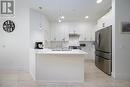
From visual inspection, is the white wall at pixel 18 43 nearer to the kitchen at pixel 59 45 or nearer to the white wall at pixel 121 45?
the kitchen at pixel 59 45

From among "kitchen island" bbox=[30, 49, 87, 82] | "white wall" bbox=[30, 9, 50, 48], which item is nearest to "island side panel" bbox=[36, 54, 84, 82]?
"kitchen island" bbox=[30, 49, 87, 82]

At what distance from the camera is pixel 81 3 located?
20.6ft

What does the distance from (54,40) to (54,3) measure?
4.44 metres

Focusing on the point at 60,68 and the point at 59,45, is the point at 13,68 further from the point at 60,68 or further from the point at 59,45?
the point at 59,45

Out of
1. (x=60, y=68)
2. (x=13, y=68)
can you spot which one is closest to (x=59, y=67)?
(x=60, y=68)

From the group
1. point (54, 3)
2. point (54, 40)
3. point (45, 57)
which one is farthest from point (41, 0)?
point (54, 40)

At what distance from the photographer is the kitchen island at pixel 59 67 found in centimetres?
500

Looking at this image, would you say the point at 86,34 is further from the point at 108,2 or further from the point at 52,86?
the point at 52,86

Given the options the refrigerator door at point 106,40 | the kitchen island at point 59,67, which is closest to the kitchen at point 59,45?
the kitchen island at point 59,67

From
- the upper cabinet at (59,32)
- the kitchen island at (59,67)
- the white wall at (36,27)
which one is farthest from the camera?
the upper cabinet at (59,32)

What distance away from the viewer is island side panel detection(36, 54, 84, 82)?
16.4ft

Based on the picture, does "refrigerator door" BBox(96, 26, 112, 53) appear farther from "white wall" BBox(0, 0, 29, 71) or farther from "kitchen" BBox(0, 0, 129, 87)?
A: "white wall" BBox(0, 0, 29, 71)

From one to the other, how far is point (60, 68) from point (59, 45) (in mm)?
5775

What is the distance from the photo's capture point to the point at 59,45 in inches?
424
